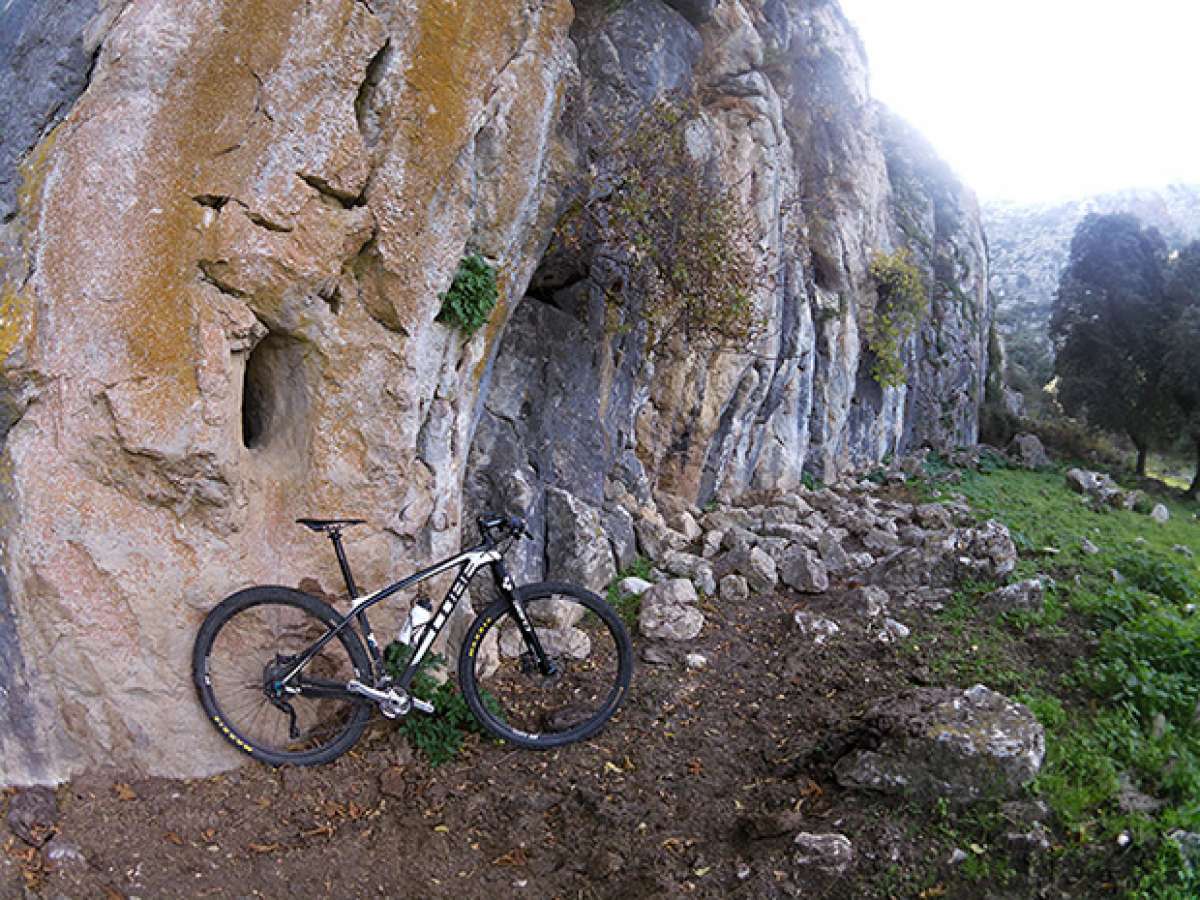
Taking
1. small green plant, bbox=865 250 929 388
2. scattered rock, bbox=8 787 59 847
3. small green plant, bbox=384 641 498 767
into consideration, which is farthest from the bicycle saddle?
small green plant, bbox=865 250 929 388

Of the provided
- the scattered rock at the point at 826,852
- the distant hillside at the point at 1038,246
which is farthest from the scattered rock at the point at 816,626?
the distant hillside at the point at 1038,246

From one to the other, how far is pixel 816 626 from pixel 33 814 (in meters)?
5.65

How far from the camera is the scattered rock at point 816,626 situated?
273 inches

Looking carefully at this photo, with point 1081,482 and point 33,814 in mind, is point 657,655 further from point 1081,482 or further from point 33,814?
point 1081,482

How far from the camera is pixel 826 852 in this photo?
368 centimetres

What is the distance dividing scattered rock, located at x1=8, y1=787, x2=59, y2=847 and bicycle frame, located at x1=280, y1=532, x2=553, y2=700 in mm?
1164

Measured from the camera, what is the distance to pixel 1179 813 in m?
3.68

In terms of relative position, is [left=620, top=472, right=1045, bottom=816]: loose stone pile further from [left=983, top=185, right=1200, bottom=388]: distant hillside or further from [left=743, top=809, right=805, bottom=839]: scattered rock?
[left=983, top=185, right=1200, bottom=388]: distant hillside

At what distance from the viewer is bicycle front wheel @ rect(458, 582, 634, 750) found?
200 inches

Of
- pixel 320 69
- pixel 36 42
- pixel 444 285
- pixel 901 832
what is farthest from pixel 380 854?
pixel 36 42

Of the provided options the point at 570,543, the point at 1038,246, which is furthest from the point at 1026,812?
the point at 1038,246

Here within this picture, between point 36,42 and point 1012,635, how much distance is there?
7.95m

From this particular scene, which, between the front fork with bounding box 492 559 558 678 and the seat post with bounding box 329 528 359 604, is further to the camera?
the front fork with bounding box 492 559 558 678

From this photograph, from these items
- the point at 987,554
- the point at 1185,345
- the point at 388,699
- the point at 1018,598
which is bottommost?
the point at 388,699
